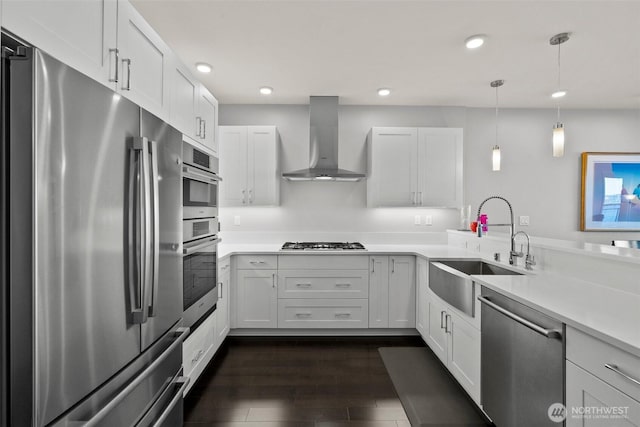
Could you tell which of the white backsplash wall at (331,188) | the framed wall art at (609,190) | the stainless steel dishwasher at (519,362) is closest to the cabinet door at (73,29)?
the stainless steel dishwasher at (519,362)

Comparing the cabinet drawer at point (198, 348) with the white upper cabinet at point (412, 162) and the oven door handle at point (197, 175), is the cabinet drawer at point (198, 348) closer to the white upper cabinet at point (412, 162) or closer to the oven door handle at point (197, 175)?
the oven door handle at point (197, 175)

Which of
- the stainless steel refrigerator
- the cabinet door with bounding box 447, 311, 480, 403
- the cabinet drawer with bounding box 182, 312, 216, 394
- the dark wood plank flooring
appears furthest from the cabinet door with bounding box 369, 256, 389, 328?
the stainless steel refrigerator

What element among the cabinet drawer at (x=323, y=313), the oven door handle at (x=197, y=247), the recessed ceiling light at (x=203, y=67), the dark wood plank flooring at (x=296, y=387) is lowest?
the dark wood plank flooring at (x=296, y=387)

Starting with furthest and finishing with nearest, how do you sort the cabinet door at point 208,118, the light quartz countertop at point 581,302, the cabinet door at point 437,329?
the cabinet door at point 437,329
the cabinet door at point 208,118
the light quartz countertop at point 581,302

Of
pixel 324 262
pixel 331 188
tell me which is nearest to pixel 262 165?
pixel 331 188

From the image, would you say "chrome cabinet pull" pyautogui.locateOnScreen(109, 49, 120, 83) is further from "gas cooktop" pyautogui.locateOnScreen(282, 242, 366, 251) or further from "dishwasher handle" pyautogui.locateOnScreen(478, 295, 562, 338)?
"gas cooktop" pyautogui.locateOnScreen(282, 242, 366, 251)

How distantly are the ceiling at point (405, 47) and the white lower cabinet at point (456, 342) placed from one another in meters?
2.04

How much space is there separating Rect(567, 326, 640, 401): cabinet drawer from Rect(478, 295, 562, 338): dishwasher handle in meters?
0.06

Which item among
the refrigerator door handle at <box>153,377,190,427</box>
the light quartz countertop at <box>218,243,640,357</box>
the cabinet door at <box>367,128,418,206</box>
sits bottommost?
the refrigerator door handle at <box>153,377,190,427</box>

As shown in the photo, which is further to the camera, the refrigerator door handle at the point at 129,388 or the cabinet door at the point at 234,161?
the cabinet door at the point at 234,161

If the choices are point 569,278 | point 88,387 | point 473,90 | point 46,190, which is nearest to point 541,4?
point 473,90

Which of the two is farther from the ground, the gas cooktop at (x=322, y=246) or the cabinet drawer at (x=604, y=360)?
the gas cooktop at (x=322, y=246)

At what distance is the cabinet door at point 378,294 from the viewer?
10.6 ft

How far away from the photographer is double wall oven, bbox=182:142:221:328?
6.10 feet
